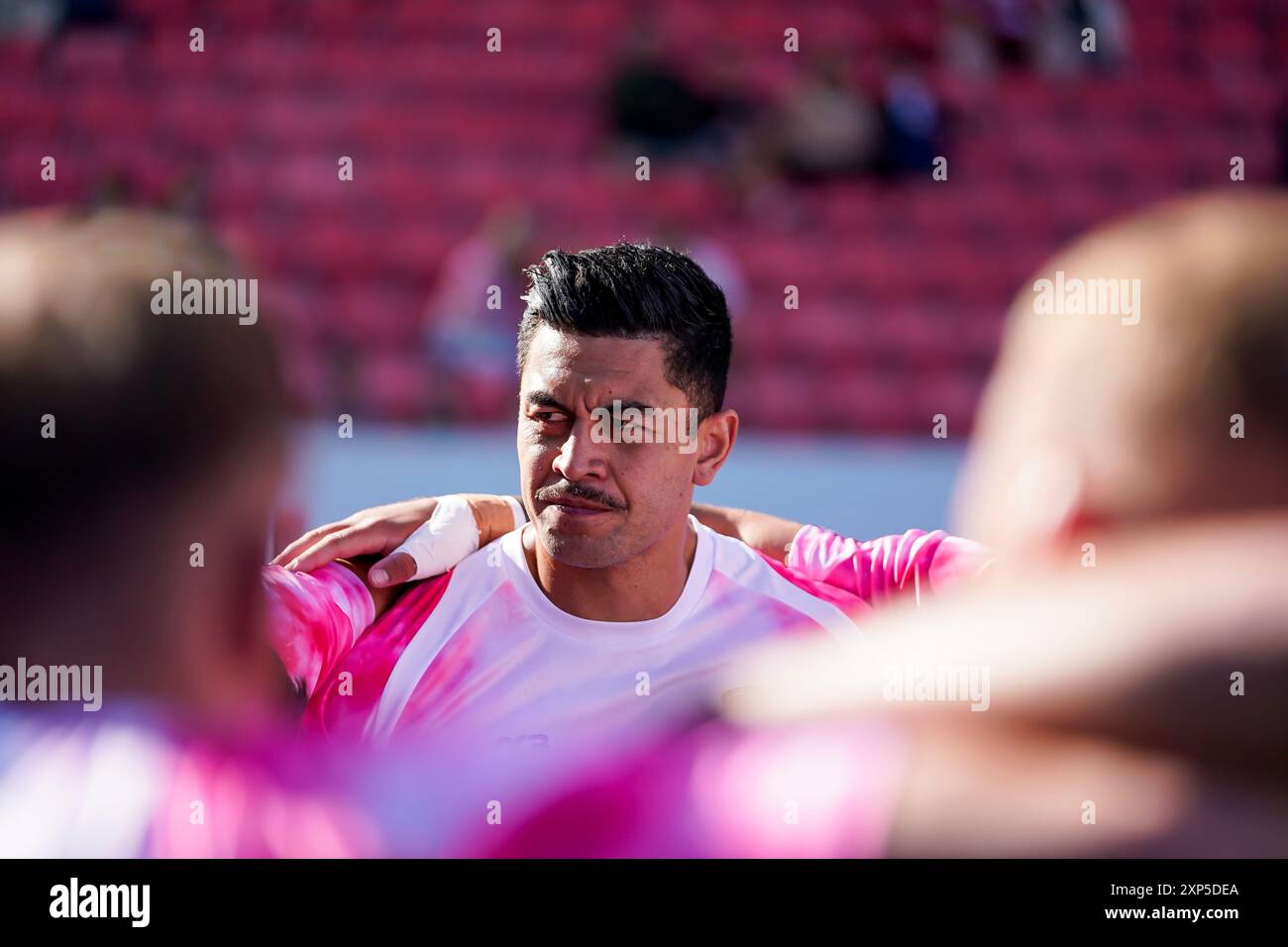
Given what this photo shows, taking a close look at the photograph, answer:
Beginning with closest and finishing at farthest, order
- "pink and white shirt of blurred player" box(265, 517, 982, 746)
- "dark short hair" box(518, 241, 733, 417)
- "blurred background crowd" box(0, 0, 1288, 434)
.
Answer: "pink and white shirt of blurred player" box(265, 517, 982, 746) < "dark short hair" box(518, 241, 733, 417) < "blurred background crowd" box(0, 0, 1288, 434)

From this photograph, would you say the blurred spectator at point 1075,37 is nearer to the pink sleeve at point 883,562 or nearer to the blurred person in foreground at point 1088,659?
the pink sleeve at point 883,562

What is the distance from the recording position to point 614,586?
2205mm

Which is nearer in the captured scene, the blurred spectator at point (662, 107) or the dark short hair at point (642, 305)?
the dark short hair at point (642, 305)

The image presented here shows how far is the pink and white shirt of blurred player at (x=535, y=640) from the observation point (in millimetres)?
2053

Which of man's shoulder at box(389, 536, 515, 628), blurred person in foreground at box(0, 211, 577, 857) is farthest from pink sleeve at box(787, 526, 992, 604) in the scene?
blurred person in foreground at box(0, 211, 577, 857)

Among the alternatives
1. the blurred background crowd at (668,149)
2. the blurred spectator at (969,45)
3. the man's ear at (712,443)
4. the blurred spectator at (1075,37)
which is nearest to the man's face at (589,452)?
the man's ear at (712,443)

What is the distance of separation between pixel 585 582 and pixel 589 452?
261 mm

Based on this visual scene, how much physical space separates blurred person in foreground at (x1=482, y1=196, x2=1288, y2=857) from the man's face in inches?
42.2

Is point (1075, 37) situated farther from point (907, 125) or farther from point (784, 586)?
point (784, 586)

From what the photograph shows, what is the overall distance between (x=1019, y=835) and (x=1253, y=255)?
482mm

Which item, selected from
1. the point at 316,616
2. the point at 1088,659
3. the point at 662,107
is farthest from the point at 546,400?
the point at 662,107

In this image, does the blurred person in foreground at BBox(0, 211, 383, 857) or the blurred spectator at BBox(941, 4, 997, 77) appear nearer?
the blurred person in foreground at BBox(0, 211, 383, 857)

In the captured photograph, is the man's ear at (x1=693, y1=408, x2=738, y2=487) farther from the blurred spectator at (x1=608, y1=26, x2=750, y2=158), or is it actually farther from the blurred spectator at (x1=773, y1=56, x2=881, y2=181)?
the blurred spectator at (x1=773, y1=56, x2=881, y2=181)

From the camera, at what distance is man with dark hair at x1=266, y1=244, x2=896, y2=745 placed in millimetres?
2092
